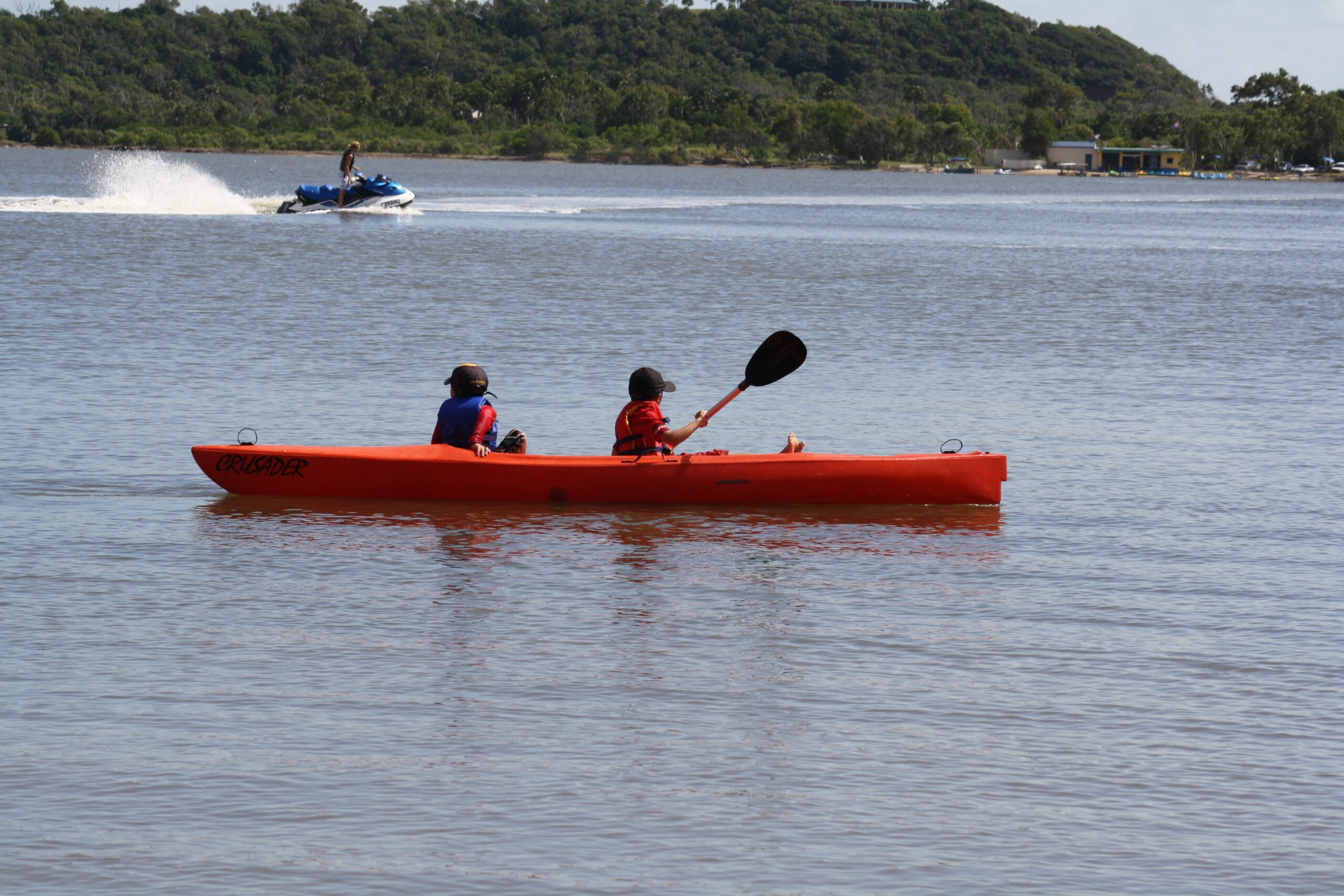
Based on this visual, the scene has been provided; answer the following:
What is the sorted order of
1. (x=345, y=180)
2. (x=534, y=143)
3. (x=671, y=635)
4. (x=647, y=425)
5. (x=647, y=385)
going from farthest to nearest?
(x=534, y=143) → (x=345, y=180) → (x=647, y=425) → (x=647, y=385) → (x=671, y=635)

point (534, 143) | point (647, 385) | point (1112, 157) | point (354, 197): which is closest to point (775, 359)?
point (647, 385)

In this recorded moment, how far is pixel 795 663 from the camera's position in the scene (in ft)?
30.6

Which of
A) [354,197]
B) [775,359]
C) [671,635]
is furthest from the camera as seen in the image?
[354,197]

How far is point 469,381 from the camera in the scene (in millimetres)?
13234

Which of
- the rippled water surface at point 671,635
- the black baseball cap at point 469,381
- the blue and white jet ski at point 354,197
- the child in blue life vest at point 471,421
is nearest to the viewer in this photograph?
the rippled water surface at point 671,635

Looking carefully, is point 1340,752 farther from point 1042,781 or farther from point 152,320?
point 152,320

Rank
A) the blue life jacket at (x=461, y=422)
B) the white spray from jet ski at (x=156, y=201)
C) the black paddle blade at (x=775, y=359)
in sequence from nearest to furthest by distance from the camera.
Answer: the blue life jacket at (x=461, y=422)
the black paddle blade at (x=775, y=359)
the white spray from jet ski at (x=156, y=201)

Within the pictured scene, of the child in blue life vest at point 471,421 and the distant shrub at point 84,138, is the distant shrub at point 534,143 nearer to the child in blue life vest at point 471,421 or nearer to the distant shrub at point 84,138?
the distant shrub at point 84,138

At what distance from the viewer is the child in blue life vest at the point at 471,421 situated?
1329 cm

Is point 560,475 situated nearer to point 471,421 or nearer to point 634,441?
point 634,441

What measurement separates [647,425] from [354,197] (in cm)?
4405

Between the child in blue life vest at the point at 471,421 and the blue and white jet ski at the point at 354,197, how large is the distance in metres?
41.8

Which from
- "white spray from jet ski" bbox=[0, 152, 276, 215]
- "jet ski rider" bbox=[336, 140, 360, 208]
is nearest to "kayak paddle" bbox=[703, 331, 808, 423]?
"jet ski rider" bbox=[336, 140, 360, 208]

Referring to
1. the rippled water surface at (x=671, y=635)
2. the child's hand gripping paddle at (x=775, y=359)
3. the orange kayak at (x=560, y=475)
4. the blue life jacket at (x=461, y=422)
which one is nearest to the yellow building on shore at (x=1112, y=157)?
the rippled water surface at (x=671, y=635)
